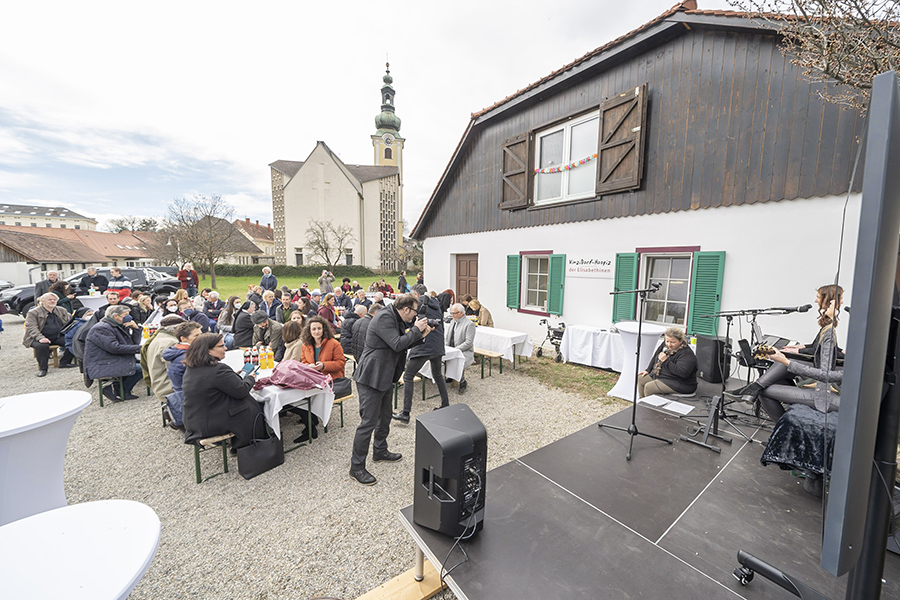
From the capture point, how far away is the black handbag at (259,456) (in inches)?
136

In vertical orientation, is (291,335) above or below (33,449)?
above

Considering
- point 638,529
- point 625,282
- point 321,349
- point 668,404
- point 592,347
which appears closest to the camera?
point 638,529

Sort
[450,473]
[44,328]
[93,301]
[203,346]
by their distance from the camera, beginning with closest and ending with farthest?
1. [450,473]
2. [203,346]
3. [44,328]
4. [93,301]

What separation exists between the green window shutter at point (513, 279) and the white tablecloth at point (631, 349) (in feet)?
12.2

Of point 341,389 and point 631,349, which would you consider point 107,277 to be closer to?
point 341,389

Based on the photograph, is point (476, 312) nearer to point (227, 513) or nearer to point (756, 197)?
point (756, 197)

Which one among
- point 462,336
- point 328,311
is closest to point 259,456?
point 462,336

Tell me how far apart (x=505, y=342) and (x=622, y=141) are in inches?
173

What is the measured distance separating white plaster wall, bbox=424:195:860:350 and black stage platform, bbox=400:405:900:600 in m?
2.54

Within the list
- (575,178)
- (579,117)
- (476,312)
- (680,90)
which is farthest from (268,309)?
(680,90)

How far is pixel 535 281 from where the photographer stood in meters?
8.95

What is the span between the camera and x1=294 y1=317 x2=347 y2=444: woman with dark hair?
4586 millimetres

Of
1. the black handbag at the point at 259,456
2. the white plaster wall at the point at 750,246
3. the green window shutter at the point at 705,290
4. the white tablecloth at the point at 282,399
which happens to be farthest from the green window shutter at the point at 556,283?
the black handbag at the point at 259,456

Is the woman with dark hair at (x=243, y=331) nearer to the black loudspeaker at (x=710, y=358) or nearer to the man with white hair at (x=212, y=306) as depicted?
the man with white hair at (x=212, y=306)
